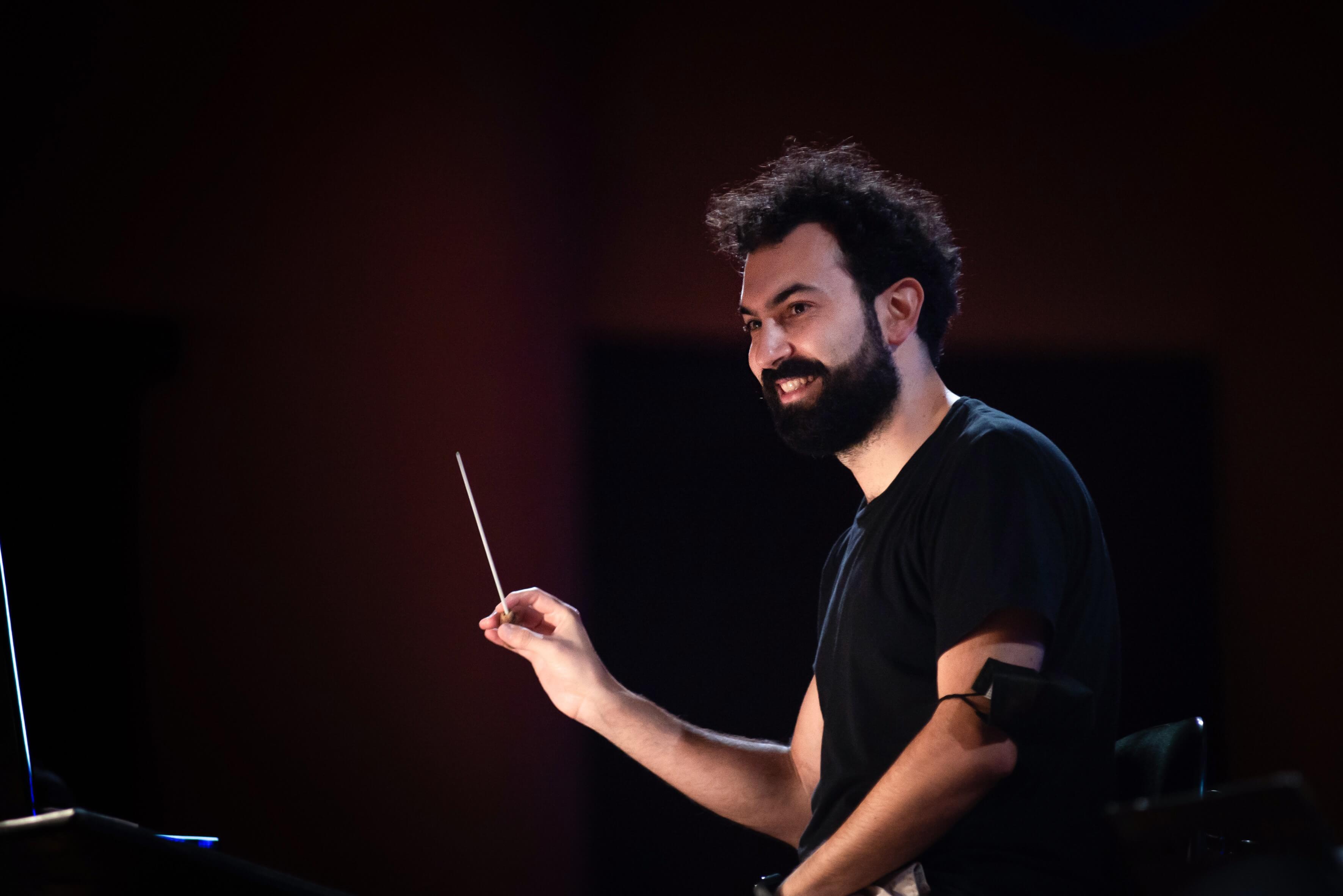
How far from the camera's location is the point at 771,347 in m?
1.69

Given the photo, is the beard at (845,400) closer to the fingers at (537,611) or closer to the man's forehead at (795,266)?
Result: the man's forehead at (795,266)

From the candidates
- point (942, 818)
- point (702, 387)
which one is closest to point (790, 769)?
point (942, 818)

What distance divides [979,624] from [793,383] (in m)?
0.58

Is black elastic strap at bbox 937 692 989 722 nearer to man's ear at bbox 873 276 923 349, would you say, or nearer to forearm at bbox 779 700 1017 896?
forearm at bbox 779 700 1017 896

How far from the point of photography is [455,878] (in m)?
2.50

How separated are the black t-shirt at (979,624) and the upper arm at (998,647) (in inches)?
0.6

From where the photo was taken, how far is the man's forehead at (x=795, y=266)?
5.58ft

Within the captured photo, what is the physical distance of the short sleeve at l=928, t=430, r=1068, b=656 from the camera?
1224 mm

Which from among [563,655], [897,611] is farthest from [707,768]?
[897,611]

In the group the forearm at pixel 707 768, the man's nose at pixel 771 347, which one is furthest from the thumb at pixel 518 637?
the man's nose at pixel 771 347

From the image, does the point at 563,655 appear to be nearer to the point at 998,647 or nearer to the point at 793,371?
the point at 793,371

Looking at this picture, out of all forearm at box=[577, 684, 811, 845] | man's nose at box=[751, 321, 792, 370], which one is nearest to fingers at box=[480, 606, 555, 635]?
forearm at box=[577, 684, 811, 845]

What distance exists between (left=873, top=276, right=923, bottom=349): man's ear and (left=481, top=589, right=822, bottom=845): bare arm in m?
0.59

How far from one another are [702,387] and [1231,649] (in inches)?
50.8
